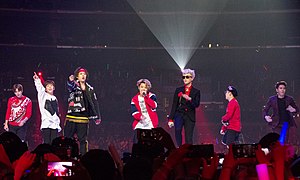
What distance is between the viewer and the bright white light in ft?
66.0

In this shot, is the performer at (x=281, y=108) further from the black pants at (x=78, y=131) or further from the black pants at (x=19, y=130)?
the black pants at (x=19, y=130)

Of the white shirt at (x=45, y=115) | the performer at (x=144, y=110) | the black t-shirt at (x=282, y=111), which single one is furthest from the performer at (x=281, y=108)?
the white shirt at (x=45, y=115)

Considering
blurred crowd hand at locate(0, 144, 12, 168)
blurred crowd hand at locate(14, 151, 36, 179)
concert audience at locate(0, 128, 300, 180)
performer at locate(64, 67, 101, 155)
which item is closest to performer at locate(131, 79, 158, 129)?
performer at locate(64, 67, 101, 155)

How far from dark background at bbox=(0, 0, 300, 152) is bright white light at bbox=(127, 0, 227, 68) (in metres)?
0.29

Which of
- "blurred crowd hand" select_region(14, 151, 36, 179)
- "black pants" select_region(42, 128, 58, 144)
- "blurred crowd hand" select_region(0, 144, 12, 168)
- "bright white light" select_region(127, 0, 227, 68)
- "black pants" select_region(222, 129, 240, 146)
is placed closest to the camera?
"blurred crowd hand" select_region(14, 151, 36, 179)

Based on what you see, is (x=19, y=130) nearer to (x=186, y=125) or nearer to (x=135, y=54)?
(x=186, y=125)

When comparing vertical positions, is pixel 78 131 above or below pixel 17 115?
below

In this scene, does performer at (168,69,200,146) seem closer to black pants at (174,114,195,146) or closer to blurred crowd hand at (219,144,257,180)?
black pants at (174,114,195,146)

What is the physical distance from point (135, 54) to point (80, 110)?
26.6 ft

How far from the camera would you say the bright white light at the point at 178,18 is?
20.1 meters

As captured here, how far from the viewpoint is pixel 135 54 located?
781 inches

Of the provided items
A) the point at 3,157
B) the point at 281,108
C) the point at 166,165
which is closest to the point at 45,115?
the point at 281,108

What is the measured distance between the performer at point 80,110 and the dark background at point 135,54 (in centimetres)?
594

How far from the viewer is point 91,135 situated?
57.0 feet
